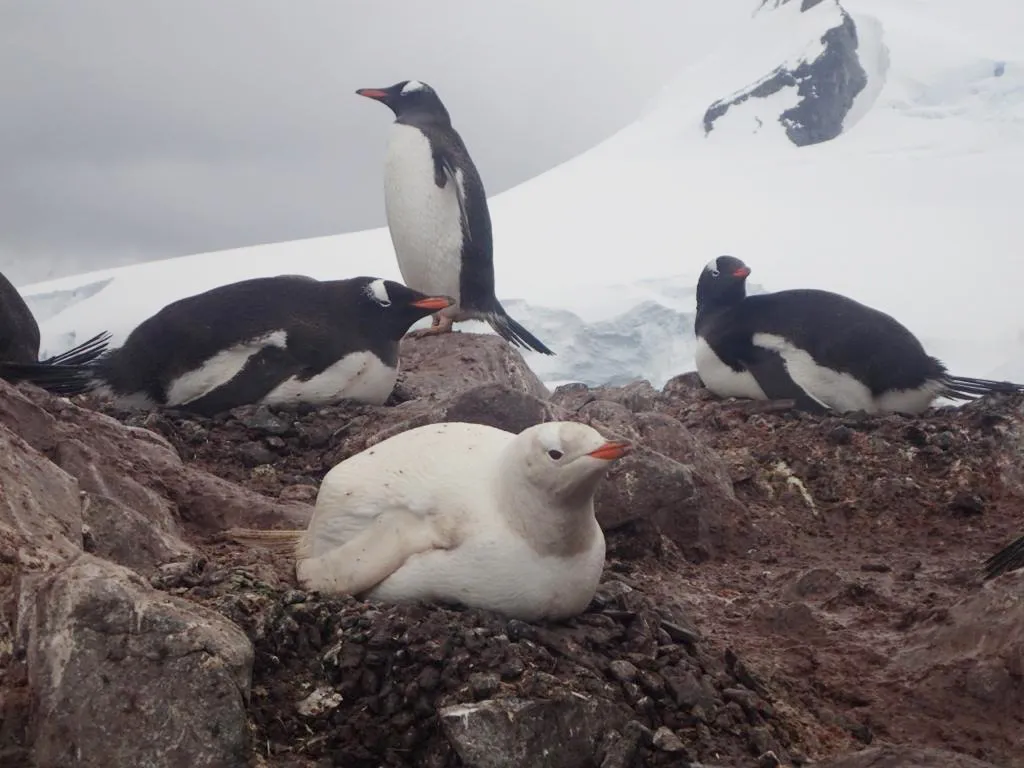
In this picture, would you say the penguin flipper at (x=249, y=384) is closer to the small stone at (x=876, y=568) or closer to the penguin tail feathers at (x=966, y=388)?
the small stone at (x=876, y=568)

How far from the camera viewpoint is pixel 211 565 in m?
2.27

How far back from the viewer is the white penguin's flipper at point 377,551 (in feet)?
7.13

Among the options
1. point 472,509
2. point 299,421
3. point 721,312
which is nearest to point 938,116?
point 721,312

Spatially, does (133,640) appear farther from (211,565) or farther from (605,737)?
(605,737)

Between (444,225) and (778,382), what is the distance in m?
2.17

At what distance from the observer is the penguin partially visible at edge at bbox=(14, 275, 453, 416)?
182 inches

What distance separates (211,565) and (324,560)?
0.22 m

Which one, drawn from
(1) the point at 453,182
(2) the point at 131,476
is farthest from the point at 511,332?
(2) the point at 131,476

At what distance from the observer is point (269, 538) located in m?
2.66

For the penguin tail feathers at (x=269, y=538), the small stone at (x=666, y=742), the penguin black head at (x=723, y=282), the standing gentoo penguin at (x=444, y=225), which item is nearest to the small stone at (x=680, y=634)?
the small stone at (x=666, y=742)

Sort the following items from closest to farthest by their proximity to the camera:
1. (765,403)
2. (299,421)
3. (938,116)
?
(299,421)
(765,403)
(938,116)

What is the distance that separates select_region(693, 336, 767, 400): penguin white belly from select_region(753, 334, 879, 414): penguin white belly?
24cm

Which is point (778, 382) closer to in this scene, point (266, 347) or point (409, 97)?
point (266, 347)

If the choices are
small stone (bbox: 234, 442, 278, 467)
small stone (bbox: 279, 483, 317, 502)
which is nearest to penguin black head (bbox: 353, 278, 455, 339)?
small stone (bbox: 234, 442, 278, 467)
